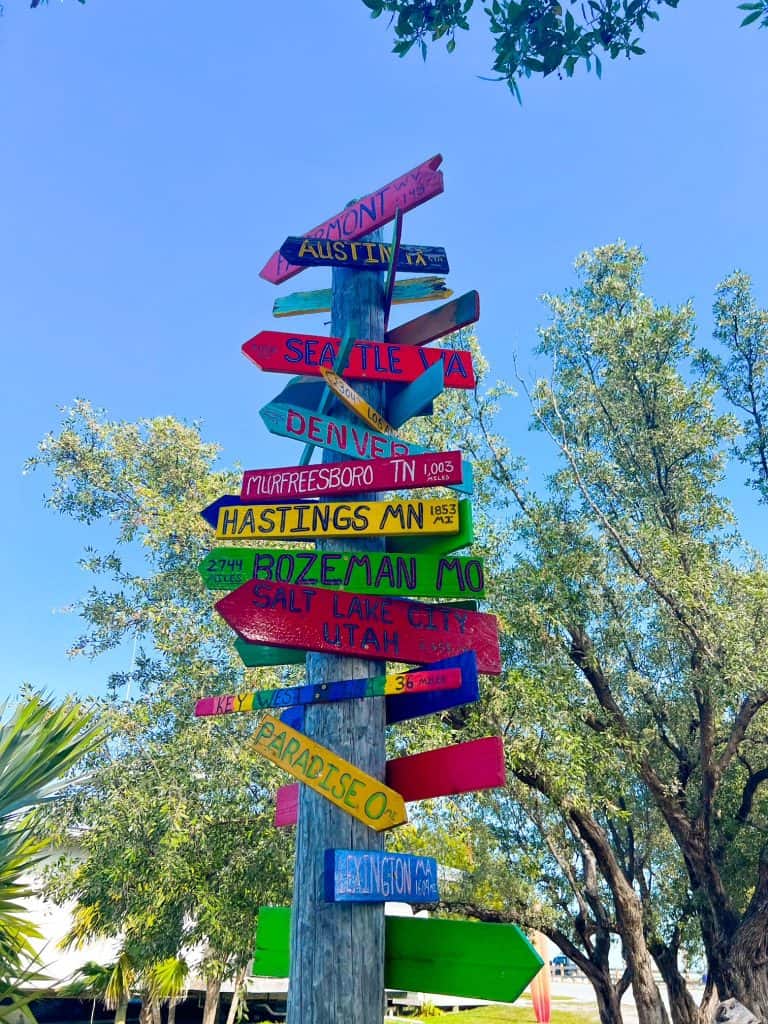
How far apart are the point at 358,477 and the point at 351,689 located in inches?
37.6

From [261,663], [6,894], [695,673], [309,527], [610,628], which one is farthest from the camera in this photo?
[610,628]

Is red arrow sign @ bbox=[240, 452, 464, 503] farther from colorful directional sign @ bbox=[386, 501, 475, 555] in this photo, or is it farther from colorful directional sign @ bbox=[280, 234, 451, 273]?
colorful directional sign @ bbox=[280, 234, 451, 273]

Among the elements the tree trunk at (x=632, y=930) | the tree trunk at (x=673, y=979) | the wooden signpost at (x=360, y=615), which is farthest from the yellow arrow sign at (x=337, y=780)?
the tree trunk at (x=673, y=979)

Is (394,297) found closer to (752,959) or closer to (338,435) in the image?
(338,435)

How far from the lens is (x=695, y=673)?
12.7 metres

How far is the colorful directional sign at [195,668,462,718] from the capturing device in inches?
110

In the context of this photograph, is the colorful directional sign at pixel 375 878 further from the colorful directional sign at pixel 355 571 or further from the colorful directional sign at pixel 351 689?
the colorful directional sign at pixel 355 571

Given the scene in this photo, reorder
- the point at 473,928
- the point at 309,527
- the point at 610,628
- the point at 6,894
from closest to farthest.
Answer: the point at 473,928 → the point at 309,527 → the point at 6,894 → the point at 610,628

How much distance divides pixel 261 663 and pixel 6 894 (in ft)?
7.35

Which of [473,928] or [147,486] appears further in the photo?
[147,486]

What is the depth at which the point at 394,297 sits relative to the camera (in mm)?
4277

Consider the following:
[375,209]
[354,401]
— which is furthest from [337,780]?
[375,209]

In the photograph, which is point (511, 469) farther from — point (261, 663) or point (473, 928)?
→ point (473, 928)

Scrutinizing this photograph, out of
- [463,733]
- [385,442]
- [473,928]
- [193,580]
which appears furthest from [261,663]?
[193,580]
